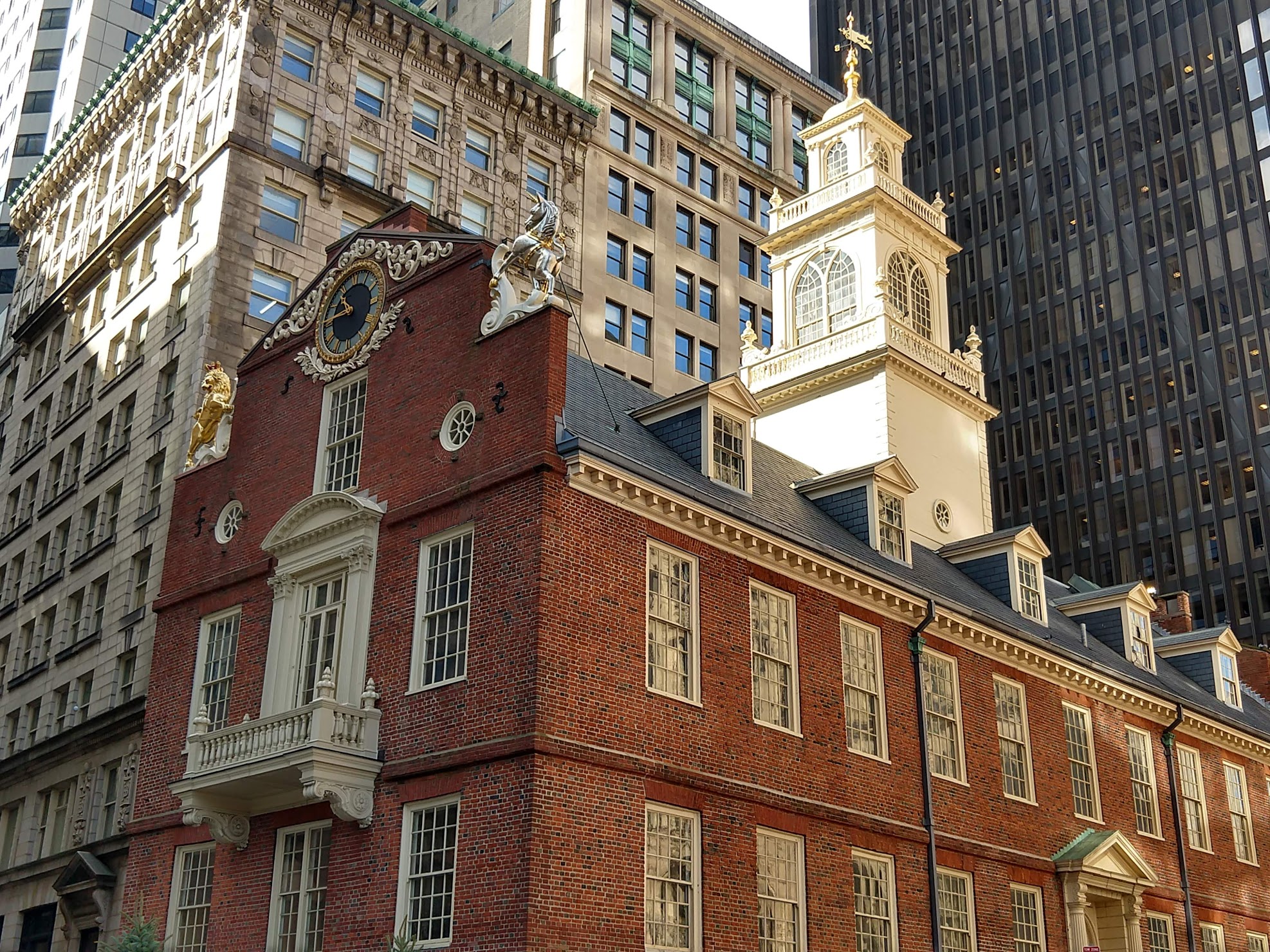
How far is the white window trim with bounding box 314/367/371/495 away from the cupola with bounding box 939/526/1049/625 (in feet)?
54.8

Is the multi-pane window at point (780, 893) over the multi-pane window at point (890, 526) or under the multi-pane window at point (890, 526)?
under

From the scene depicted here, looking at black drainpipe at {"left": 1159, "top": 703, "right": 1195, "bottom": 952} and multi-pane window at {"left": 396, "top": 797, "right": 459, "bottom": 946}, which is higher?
black drainpipe at {"left": 1159, "top": 703, "right": 1195, "bottom": 952}

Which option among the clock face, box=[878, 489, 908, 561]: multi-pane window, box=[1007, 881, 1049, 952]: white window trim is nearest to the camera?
the clock face

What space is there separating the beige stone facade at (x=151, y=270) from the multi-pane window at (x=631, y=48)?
194 inches

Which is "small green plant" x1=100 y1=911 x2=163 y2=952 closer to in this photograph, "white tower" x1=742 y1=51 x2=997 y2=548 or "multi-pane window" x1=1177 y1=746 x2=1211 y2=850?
"white tower" x1=742 y1=51 x2=997 y2=548

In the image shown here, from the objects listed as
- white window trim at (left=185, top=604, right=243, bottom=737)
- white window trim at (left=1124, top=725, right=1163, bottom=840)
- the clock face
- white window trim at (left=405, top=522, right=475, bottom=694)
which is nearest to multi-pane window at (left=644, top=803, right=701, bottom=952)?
white window trim at (left=405, top=522, right=475, bottom=694)

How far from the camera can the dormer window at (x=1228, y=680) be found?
42688 mm

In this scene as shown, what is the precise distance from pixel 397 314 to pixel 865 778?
1262 cm

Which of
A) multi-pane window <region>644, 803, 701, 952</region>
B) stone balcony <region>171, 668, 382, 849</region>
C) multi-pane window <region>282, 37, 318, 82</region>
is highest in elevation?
multi-pane window <region>282, 37, 318, 82</region>

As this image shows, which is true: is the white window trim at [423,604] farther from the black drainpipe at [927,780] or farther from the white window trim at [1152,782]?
the white window trim at [1152,782]

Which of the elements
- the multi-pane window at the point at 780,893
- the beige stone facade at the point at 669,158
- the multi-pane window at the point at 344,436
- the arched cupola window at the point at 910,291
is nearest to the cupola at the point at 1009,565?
the arched cupola window at the point at 910,291

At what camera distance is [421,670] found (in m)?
24.2

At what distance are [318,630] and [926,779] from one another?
12228 mm

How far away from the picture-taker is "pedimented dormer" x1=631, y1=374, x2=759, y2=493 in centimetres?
2862
